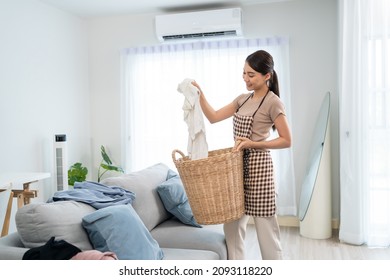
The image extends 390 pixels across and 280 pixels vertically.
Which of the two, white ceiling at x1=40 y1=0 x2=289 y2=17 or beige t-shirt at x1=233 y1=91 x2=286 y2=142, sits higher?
white ceiling at x1=40 y1=0 x2=289 y2=17

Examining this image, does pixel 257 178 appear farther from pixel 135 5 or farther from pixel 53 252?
pixel 135 5

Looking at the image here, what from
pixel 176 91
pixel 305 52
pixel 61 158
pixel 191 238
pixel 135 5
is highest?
pixel 135 5

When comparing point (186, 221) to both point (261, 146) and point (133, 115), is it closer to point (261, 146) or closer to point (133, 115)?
point (261, 146)

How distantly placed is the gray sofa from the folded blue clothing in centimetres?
5

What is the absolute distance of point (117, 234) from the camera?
194cm

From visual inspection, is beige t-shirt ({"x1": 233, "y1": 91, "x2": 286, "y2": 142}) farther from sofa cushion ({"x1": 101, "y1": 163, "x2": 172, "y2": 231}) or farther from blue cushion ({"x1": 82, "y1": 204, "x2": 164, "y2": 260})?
sofa cushion ({"x1": 101, "y1": 163, "x2": 172, "y2": 231})

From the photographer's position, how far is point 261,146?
1.94 meters

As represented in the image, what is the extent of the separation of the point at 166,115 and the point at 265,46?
55.6 inches

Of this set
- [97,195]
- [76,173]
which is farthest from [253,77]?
[76,173]

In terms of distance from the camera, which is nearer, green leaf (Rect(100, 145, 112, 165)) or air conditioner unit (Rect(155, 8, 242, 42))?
air conditioner unit (Rect(155, 8, 242, 42))

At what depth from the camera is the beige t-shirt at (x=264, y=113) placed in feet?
6.36

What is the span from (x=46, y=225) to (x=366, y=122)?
2.73 m

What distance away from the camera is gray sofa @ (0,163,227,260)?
1774 mm

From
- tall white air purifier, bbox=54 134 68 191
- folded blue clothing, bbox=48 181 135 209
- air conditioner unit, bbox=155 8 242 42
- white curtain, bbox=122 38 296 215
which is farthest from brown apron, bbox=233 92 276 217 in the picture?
tall white air purifier, bbox=54 134 68 191
